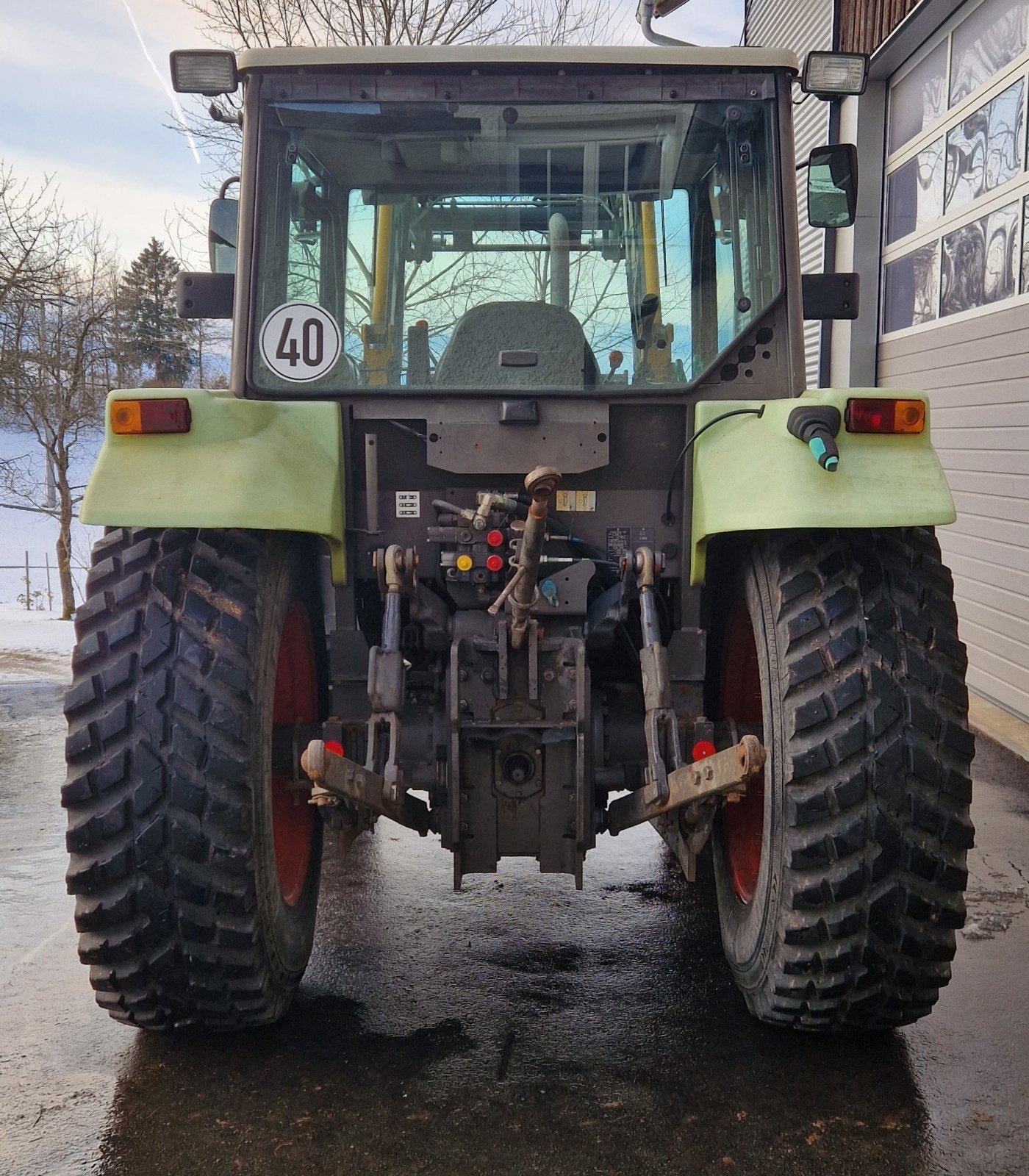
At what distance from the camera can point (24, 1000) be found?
341 centimetres

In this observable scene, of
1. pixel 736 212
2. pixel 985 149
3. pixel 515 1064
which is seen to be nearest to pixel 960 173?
pixel 985 149

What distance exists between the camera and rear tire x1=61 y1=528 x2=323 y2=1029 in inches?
107

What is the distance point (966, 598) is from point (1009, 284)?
6.82 ft

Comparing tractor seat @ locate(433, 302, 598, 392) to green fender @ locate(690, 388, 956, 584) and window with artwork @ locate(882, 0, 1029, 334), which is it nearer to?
green fender @ locate(690, 388, 956, 584)

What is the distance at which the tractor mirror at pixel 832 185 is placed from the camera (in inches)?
142

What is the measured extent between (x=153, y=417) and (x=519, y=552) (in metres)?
0.99

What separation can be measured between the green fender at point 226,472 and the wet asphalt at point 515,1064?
1403 mm

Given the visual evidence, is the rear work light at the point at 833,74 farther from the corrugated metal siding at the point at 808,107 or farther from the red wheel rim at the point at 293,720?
the corrugated metal siding at the point at 808,107

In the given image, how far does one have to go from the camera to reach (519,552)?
118 inches

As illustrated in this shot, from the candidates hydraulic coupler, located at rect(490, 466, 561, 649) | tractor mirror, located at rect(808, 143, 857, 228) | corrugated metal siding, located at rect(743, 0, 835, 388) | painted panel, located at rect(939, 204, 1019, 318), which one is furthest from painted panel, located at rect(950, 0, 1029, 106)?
hydraulic coupler, located at rect(490, 466, 561, 649)

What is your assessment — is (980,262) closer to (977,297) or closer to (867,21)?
(977,297)

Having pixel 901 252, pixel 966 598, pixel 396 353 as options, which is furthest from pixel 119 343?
pixel 396 353

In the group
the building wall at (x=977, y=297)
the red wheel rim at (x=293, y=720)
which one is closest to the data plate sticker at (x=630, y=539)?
the red wheel rim at (x=293, y=720)

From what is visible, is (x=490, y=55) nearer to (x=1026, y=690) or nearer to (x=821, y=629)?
(x=821, y=629)
